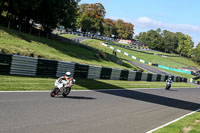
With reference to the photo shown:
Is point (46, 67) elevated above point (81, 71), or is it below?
above

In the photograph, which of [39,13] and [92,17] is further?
[92,17]

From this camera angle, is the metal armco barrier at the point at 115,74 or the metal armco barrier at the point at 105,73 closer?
the metal armco barrier at the point at 105,73

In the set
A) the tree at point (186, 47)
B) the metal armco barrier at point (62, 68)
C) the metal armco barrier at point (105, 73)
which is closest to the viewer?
the metal armco barrier at point (62, 68)

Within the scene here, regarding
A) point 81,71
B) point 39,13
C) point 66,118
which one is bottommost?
point 66,118

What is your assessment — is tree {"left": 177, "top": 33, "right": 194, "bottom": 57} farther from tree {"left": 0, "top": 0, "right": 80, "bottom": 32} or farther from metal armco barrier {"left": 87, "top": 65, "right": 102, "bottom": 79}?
metal armco barrier {"left": 87, "top": 65, "right": 102, "bottom": 79}

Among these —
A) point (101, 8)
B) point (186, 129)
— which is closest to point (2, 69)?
point (186, 129)

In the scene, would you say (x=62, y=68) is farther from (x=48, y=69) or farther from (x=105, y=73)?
(x=105, y=73)

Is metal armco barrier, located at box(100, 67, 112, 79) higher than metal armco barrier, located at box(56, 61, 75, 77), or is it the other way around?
metal armco barrier, located at box(56, 61, 75, 77)

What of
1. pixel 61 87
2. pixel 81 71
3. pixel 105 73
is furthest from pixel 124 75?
pixel 61 87

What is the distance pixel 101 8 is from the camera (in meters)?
103

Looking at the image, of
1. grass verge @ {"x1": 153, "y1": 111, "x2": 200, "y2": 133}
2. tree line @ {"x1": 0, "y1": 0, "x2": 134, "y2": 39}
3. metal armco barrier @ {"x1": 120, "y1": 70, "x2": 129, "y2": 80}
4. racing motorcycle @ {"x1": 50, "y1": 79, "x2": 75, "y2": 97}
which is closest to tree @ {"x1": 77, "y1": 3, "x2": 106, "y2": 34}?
tree line @ {"x1": 0, "y1": 0, "x2": 134, "y2": 39}

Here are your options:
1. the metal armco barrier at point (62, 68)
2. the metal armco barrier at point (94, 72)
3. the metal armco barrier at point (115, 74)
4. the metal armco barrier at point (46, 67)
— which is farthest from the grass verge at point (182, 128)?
the metal armco barrier at point (115, 74)

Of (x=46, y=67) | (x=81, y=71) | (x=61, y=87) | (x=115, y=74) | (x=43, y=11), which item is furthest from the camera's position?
(x=43, y=11)

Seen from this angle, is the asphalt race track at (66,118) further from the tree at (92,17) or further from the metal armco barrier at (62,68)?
the tree at (92,17)
